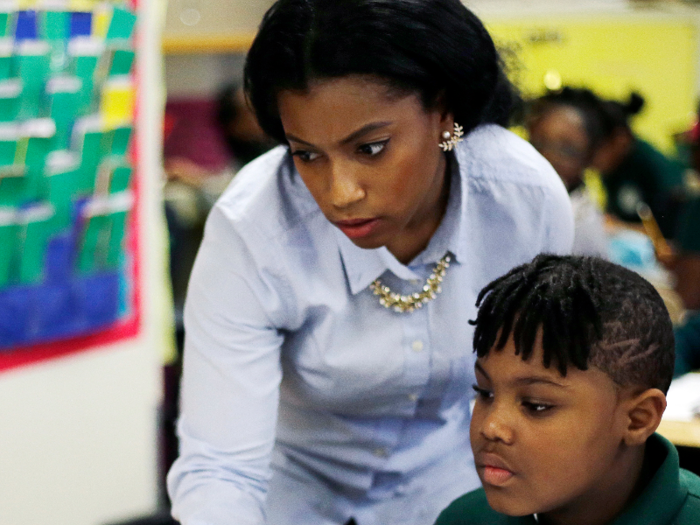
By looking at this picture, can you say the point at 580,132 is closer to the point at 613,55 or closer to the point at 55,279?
the point at 55,279

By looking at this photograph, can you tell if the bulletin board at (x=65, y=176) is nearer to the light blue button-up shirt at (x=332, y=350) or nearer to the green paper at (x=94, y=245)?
the green paper at (x=94, y=245)

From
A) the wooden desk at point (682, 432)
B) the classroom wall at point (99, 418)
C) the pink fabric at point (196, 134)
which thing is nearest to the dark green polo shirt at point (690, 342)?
the wooden desk at point (682, 432)

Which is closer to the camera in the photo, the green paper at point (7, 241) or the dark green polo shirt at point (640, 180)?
the green paper at point (7, 241)

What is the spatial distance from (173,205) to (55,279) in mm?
1169

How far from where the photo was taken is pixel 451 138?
1141 mm

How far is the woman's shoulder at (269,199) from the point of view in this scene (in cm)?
118

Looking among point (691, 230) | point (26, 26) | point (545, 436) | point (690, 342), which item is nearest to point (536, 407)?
point (545, 436)

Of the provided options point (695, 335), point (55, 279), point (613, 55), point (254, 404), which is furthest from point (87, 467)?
point (613, 55)

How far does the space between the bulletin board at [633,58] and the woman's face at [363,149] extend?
5.02 metres

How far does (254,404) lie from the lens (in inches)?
45.8

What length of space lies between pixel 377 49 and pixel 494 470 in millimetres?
508

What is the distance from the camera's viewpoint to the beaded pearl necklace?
1251mm

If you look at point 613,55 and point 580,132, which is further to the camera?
point 613,55

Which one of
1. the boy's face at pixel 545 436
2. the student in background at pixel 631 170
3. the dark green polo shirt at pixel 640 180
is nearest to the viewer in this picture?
the boy's face at pixel 545 436
